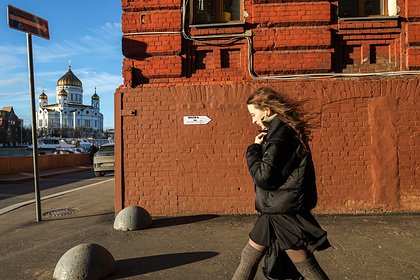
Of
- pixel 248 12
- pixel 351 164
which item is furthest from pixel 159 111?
pixel 351 164

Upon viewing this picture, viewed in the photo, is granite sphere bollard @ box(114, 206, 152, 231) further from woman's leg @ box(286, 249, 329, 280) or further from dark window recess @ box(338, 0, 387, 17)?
dark window recess @ box(338, 0, 387, 17)

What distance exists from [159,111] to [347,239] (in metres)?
3.73

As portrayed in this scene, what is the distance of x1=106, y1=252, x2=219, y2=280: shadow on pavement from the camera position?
4.42 meters

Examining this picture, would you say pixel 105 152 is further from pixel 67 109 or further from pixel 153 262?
pixel 67 109

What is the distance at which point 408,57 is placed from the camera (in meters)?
6.73

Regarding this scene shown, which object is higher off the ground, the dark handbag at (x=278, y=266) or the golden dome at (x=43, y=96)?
the golden dome at (x=43, y=96)

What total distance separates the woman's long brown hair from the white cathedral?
12193 cm

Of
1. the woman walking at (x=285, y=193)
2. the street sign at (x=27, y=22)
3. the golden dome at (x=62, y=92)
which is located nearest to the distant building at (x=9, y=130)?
the golden dome at (x=62, y=92)

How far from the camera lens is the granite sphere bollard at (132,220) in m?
6.10

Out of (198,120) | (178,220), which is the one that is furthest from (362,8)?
(178,220)

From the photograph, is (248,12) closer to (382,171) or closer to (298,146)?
(382,171)

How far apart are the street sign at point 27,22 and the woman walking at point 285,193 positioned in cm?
559

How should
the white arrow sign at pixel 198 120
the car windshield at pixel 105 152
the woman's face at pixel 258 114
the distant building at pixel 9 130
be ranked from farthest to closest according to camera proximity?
the distant building at pixel 9 130
the car windshield at pixel 105 152
the white arrow sign at pixel 198 120
the woman's face at pixel 258 114

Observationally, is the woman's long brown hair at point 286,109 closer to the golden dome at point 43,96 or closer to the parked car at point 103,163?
the parked car at point 103,163
